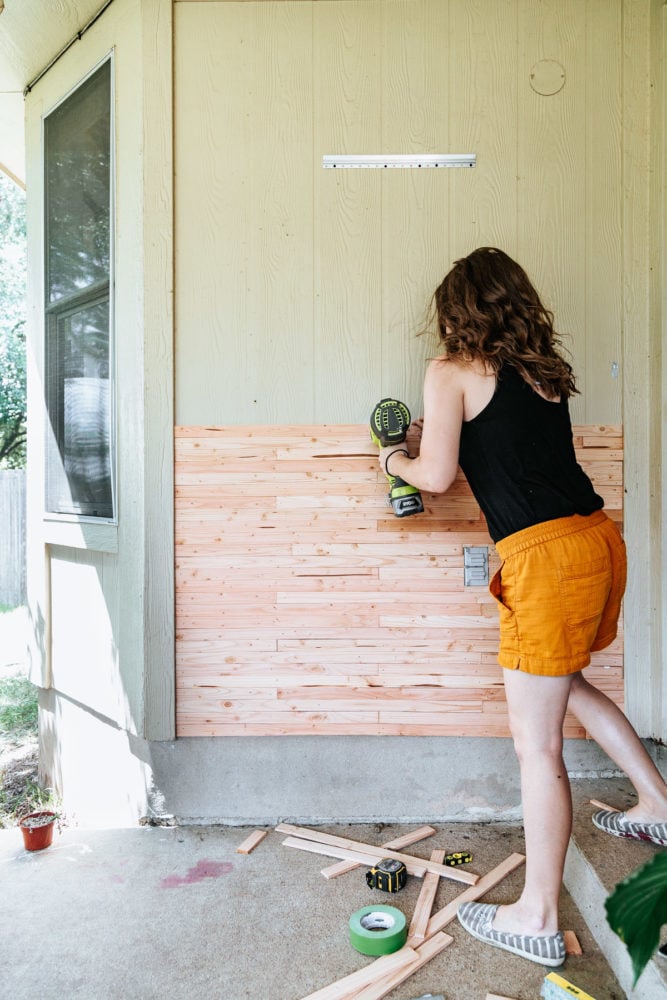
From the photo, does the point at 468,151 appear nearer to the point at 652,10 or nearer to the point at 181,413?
the point at 652,10

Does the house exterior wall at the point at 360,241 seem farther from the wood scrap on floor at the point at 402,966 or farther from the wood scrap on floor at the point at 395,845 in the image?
the wood scrap on floor at the point at 402,966

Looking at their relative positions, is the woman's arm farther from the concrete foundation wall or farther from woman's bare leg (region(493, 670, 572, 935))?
the concrete foundation wall

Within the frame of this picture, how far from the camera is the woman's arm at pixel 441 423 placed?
1.75 metres

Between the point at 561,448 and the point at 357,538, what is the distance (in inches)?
36.8

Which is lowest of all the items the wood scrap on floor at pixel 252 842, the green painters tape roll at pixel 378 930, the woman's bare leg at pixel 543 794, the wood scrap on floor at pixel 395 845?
the wood scrap on floor at pixel 252 842

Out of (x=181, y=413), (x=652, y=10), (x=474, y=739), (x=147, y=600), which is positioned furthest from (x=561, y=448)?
(x=652, y=10)

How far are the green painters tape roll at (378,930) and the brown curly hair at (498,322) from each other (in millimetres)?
1491

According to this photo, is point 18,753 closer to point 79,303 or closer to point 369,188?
point 79,303

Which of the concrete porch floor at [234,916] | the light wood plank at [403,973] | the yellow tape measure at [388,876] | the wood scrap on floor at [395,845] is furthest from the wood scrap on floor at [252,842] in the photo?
the light wood plank at [403,973]

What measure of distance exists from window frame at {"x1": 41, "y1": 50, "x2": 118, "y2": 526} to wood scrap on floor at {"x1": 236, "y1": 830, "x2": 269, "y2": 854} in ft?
→ 4.24

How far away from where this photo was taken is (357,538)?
2.46 metres

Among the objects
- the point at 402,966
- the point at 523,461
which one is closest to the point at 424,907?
the point at 402,966

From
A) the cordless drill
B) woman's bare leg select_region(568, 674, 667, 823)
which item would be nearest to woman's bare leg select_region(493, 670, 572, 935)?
woman's bare leg select_region(568, 674, 667, 823)

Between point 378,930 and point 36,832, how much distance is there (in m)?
1.30
